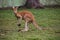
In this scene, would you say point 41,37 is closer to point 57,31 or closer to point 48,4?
point 57,31

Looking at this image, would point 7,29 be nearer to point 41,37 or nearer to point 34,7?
point 41,37

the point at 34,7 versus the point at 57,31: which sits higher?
the point at 57,31

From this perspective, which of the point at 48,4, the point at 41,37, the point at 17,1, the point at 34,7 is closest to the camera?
the point at 41,37

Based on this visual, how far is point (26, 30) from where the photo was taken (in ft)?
28.5

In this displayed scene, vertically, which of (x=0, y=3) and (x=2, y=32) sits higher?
(x=2, y=32)

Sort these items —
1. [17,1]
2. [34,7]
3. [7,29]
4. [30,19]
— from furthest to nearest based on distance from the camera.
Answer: [17,1], [34,7], [7,29], [30,19]

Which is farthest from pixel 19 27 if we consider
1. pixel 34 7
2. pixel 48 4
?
pixel 48 4

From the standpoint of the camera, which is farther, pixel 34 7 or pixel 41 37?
pixel 34 7

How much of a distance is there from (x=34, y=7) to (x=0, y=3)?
314 centimetres

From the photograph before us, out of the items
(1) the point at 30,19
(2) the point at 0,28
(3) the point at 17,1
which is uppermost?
(1) the point at 30,19

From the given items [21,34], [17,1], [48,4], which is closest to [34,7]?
[48,4]

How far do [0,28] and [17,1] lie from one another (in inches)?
389

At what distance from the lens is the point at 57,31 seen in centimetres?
859

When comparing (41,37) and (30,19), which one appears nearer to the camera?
(41,37)
